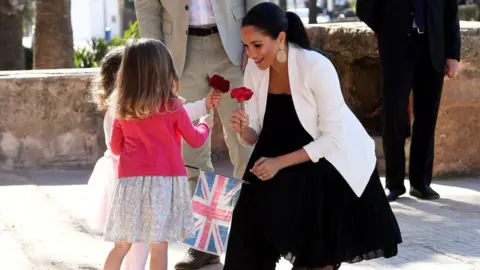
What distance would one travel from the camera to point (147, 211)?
385 cm

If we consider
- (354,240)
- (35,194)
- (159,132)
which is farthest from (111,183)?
(35,194)

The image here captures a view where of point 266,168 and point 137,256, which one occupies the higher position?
point 266,168

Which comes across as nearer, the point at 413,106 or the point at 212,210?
the point at 212,210

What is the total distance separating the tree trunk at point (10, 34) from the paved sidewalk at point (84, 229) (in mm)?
5031

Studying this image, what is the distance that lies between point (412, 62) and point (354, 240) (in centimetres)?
242

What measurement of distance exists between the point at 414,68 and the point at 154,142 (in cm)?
263

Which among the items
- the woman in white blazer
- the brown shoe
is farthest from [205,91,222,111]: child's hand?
the brown shoe

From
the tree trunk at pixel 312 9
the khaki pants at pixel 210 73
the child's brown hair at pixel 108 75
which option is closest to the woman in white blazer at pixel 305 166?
the child's brown hair at pixel 108 75

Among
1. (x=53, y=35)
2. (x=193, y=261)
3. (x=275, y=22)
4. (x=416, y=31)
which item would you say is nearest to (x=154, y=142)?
(x=275, y=22)

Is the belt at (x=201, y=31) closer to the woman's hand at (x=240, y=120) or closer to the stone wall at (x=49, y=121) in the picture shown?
the woman's hand at (x=240, y=120)

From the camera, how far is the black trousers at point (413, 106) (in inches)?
236

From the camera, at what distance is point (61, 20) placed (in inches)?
407

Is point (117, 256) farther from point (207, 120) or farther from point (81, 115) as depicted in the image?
point (81, 115)

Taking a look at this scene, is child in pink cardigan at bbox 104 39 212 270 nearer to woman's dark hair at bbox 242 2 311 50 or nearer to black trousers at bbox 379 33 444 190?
woman's dark hair at bbox 242 2 311 50
